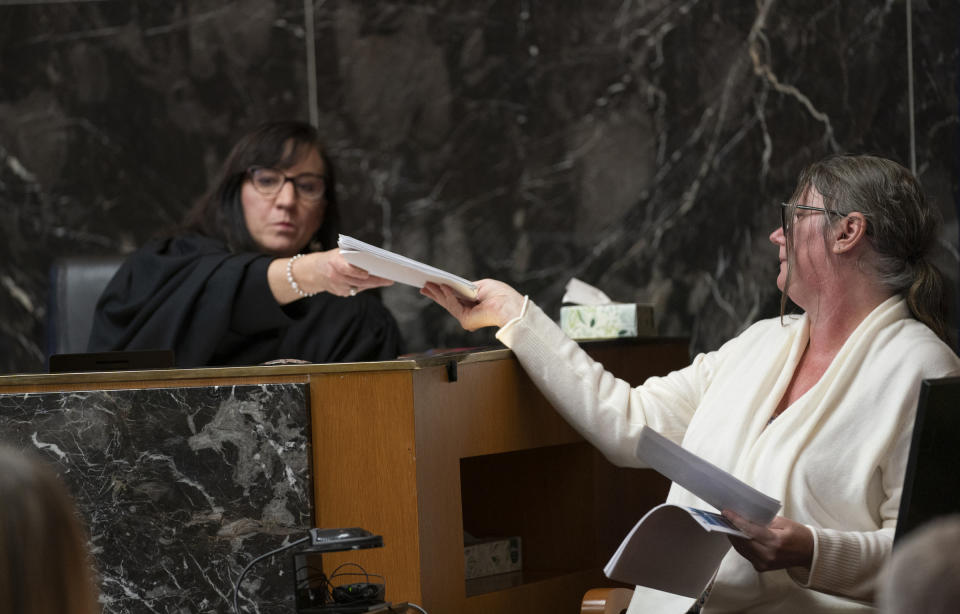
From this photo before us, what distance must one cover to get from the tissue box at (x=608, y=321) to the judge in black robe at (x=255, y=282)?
50 cm

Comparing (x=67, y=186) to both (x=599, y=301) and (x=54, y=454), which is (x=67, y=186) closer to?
(x=599, y=301)

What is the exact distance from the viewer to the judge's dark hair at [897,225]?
1.99 meters

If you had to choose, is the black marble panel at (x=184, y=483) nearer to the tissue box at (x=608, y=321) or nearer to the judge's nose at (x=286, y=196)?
the tissue box at (x=608, y=321)

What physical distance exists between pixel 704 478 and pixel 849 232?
61 centimetres

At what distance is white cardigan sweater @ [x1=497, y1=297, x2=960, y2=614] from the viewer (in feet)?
6.07

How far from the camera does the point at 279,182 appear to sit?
3096 mm

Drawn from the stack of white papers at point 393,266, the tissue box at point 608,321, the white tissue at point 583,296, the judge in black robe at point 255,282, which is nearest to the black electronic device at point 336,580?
the stack of white papers at point 393,266

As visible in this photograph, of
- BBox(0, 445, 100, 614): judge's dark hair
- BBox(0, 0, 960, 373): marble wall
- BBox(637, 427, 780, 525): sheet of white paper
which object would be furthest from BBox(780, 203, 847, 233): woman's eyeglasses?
BBox(0, 445, 100, 614): judge's dark hair

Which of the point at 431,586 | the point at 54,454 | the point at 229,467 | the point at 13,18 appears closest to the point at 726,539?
the point at 431,586

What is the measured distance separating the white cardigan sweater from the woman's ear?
117 millimetres

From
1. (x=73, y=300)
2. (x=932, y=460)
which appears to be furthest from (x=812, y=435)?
(x=73, y=300)

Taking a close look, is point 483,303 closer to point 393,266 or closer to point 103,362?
point 393,266

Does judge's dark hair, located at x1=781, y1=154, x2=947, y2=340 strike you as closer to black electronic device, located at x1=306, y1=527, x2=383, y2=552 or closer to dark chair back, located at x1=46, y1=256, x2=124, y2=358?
black electronic device, located at x1=306, y1=527, x2=383, y2=552

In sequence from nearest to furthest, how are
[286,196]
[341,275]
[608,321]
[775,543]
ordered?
[775,543]
[341,275]
[608,321]
[286,196]
